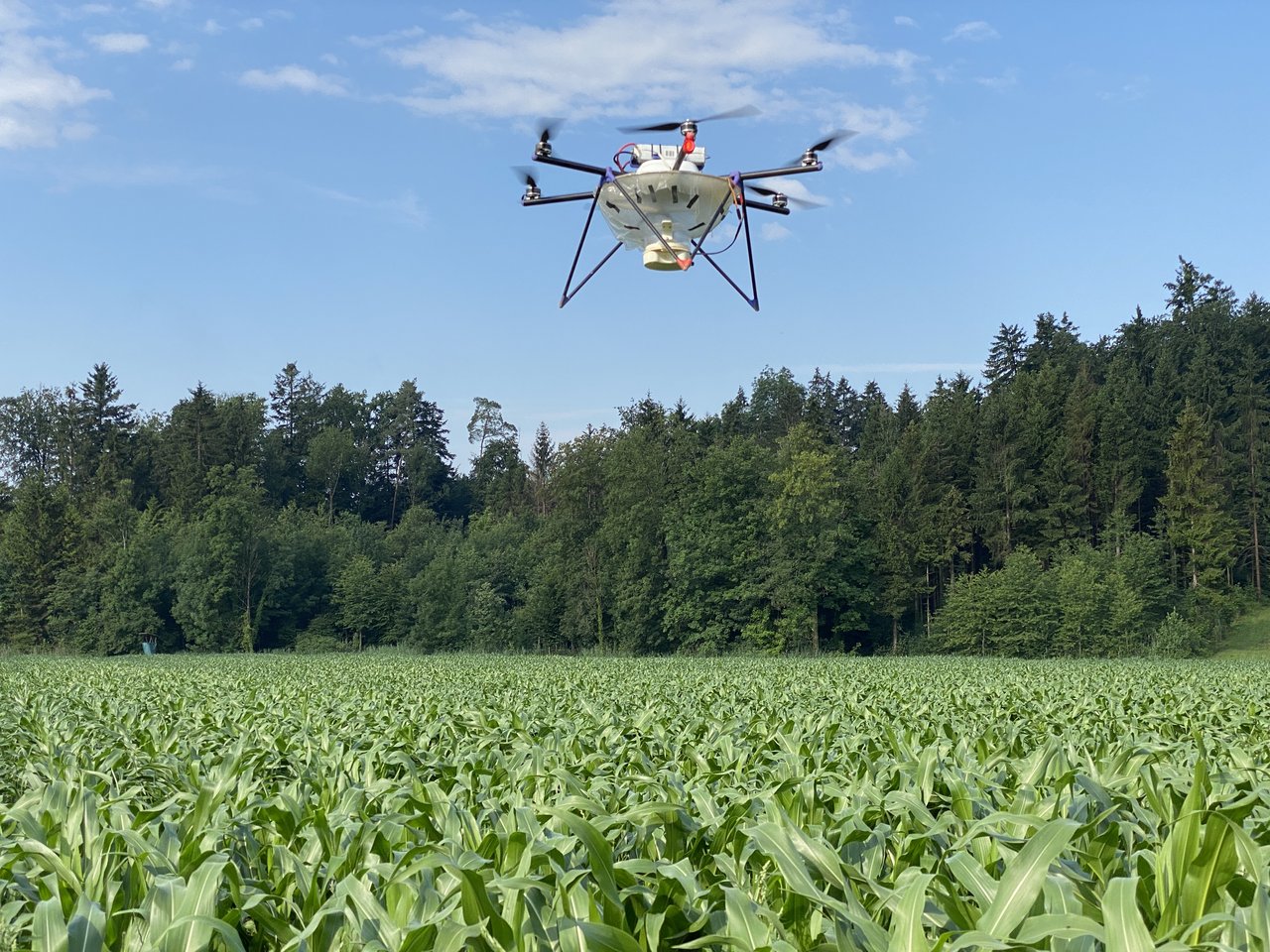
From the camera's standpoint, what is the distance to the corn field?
254cm

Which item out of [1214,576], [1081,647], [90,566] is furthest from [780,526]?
[90,566]

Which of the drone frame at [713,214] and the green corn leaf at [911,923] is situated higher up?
the drone frame at [713,214]

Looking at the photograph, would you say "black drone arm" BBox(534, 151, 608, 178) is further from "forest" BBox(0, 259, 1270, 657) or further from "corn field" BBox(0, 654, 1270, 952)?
"forest" BBox(0, 259, 1270, 657)

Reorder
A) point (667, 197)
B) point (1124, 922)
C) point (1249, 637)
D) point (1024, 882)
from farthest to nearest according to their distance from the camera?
point (1249, 637) < point (667, 197) < point (1024, 882) < point (1124, 922)

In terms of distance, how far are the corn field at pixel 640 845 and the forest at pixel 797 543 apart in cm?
5093

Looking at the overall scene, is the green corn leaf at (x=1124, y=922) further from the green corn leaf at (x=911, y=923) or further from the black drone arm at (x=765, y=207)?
the black drone arm at (x=765, y=207)

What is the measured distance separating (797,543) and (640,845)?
182ft

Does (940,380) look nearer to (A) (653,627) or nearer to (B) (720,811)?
(A) (653,627)

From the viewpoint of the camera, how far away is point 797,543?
5856 cm

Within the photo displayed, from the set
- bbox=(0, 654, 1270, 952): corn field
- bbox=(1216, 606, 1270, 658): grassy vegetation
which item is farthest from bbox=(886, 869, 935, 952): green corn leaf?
bbox=(1216, 606, 1270, 658): grassy vegetation

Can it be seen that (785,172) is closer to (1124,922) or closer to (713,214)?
(713,214)

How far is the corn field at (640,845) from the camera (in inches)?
100

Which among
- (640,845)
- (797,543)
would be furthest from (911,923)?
(797,543)

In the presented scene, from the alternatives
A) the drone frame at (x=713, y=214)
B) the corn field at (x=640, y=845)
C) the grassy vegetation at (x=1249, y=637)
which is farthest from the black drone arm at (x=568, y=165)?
the grassy vegetation at (x=1249, y=637)
